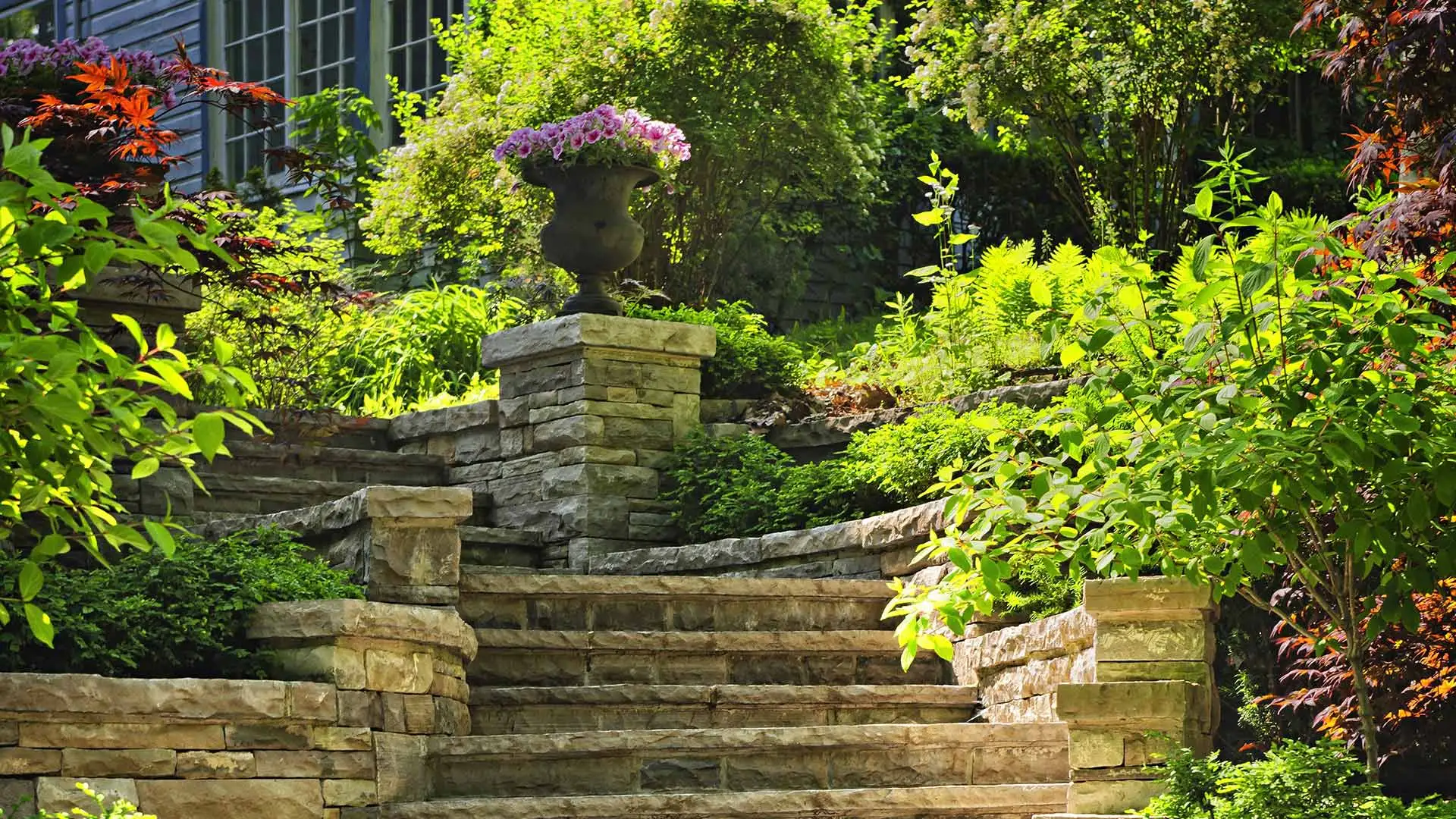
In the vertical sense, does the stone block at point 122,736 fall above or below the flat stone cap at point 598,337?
below

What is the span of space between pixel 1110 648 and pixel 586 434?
10.1 feet

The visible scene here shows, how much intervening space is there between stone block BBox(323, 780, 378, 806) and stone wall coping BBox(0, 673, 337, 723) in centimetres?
17

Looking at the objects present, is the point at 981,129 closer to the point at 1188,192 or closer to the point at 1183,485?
the point at 1188,192

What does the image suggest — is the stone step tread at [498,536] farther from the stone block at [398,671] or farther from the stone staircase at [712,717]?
the stone block at [398,671]

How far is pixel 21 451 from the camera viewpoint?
9.93 ft

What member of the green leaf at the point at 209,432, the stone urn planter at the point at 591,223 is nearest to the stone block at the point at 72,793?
the green leaf at the point at 209,432

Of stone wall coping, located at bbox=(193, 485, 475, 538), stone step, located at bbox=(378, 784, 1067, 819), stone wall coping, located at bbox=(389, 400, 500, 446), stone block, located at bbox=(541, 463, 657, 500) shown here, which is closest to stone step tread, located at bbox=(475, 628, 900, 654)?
stone wall coping, located at bbox=(193, 485, 475, 538)

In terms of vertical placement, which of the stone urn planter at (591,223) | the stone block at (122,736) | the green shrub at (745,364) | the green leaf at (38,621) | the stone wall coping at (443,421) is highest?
the stone urn planter at (591,223)

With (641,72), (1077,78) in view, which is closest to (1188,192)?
(1077,78)

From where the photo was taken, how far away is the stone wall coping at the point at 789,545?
6449 millimetres

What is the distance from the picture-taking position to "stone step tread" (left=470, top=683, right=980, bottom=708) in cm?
562

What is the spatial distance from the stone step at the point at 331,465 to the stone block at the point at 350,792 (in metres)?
2.76

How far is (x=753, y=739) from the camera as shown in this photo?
5.39 metres

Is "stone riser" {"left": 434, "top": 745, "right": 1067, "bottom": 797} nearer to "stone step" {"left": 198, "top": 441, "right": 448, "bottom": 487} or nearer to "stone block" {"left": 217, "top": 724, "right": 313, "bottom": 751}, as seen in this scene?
"stone block" {"left": 217, "top": 724, "right": 313, "bottom": 751}
